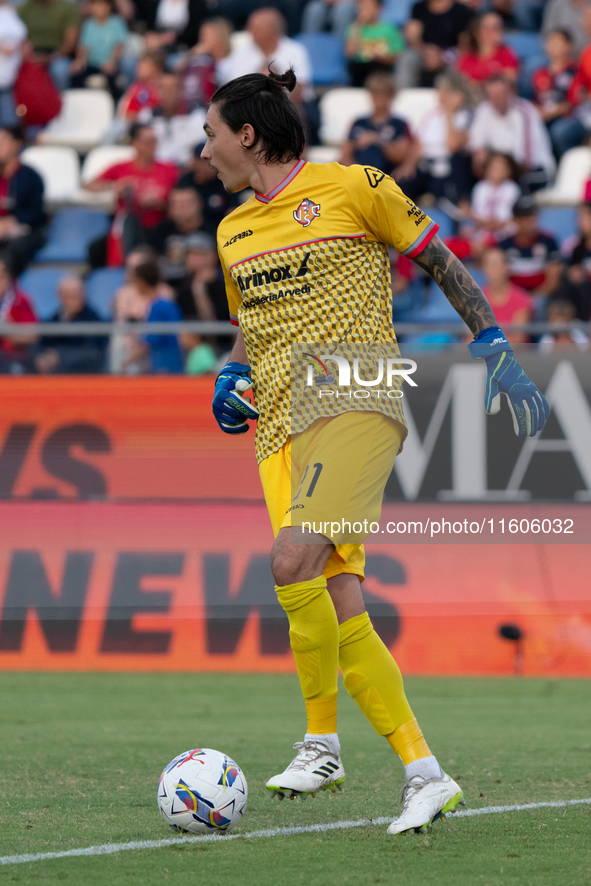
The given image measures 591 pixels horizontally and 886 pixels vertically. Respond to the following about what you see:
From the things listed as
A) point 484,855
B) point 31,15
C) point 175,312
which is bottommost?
point 484,855

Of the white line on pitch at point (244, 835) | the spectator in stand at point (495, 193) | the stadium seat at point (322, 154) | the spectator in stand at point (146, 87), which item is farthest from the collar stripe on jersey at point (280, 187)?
the spectator in stand at point (146, 87)

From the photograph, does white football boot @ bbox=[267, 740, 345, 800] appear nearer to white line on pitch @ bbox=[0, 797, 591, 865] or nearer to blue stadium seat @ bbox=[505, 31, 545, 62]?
white line on pitch @ bbox=[0, 797, 591, 865]

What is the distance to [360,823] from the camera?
4.16 meters

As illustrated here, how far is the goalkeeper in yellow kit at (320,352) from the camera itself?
3977mm

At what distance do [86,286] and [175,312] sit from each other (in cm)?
204

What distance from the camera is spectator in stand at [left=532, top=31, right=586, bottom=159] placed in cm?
1348

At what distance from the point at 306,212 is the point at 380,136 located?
8.82m

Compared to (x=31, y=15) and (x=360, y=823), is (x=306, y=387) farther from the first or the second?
(x=31, y=15)

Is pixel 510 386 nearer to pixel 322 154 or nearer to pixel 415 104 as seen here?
pixel 322 154

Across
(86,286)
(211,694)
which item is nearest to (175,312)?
(86,286)

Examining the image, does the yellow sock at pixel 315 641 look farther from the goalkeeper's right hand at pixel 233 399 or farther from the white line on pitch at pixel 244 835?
the goalkeeper's right hand at pixel 233 399

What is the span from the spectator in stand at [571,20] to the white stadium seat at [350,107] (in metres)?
1.68

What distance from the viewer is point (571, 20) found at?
1439cm

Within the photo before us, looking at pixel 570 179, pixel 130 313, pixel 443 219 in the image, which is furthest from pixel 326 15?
pixel 130 313
